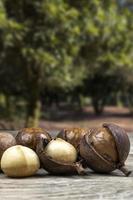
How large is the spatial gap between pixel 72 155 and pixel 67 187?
0.21 metres

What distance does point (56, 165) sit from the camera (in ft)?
7.06

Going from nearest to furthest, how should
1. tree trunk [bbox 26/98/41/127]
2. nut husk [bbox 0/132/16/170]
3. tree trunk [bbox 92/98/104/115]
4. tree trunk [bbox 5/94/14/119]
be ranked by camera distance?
nut husk [bbox 0/132/16/170] → tree trunk [bbox 26/98/41/127] → tree trunk [bbox 5/94/14/119] → tree trunk [bbox 92/98/104/115]

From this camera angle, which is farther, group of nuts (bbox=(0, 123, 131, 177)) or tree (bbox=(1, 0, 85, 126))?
tree (bbox=(1, 0, 85, 126))

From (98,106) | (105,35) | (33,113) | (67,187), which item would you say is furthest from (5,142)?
(98,106)

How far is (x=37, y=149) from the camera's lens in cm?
219

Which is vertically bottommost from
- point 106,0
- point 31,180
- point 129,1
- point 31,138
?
point 31,180

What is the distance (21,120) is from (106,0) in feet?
16.3

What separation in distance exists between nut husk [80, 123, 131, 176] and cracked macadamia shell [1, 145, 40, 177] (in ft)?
0.64

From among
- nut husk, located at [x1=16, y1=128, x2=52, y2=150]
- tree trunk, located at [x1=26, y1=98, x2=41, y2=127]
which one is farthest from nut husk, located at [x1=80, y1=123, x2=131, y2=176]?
tree trunk, located at [x1=26, y1=98, x2=41, y2=127]

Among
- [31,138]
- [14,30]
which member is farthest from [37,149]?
[14,30]

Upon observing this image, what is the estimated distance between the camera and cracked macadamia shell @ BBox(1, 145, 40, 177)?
209 cm

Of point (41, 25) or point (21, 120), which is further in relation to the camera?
point (21, 120)

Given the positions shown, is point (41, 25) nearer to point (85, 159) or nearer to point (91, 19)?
point (91, 19)

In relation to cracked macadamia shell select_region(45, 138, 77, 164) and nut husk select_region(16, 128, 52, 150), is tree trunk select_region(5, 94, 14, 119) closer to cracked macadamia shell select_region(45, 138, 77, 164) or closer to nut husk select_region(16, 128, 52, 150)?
nut husk select_region(16, 128, 52, 150)
